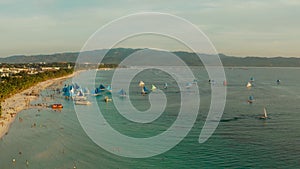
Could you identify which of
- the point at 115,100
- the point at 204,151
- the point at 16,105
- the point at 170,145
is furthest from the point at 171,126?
the point at 16,105

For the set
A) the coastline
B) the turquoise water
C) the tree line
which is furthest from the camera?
the tree line

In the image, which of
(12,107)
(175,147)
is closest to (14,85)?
(12,107)

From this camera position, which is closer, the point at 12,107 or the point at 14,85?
the point at 12,107

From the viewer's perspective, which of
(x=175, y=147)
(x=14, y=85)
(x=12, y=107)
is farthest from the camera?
(x=14, y=85)

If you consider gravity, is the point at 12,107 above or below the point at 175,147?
above

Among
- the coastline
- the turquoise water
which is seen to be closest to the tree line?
the coastline

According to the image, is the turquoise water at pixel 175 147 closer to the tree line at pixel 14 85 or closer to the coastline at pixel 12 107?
the coastline at pixel 12 107

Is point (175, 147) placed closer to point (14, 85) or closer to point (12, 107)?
point (12, 107)

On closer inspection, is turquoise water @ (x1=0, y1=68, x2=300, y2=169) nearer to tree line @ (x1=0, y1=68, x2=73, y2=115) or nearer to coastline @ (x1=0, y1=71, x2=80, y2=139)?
coastline @ (x1=0, y1=71, x2=80, y2=139)

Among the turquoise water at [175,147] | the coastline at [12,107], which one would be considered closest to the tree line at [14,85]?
the coastline at [12,107]

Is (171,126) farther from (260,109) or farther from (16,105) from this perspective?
(16,105)

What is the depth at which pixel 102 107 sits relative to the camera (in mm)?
50750

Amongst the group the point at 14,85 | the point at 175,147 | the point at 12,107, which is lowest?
the point at 175,147

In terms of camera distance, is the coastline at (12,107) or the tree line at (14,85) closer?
the coastline at (12,107)
